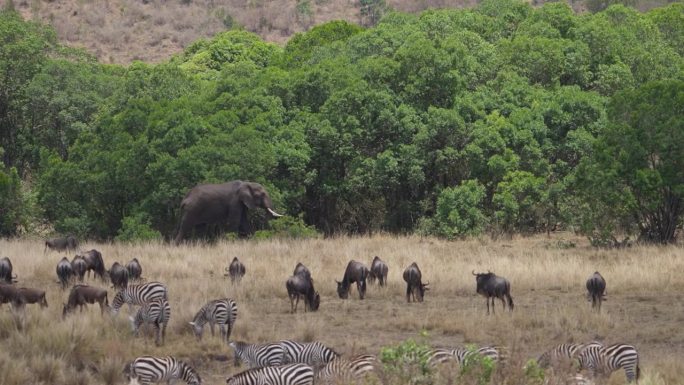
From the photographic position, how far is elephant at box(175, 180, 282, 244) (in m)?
33.8

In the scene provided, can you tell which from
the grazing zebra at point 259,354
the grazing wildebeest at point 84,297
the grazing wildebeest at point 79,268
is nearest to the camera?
the grazing zebra at point 259,354

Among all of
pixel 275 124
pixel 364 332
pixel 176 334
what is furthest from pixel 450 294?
pixel 275 124

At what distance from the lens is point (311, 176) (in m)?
37.2

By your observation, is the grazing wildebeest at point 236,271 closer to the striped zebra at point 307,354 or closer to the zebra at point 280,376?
the striped zebra at point 307,354

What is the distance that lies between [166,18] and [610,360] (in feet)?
270

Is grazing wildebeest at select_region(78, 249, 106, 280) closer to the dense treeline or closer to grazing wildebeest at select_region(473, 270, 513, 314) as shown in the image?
the dense treeline

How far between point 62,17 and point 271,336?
75.7 m

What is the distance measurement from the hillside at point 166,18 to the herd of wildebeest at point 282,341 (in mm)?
63002

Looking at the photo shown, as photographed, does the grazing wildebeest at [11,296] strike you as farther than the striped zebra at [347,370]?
Yes

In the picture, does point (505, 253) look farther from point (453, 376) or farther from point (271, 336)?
point (453, 376)

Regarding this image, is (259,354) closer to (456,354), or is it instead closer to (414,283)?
(456,354)

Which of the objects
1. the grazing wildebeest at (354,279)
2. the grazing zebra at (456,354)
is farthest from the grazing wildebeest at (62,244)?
the grazing zebra at (456,354)

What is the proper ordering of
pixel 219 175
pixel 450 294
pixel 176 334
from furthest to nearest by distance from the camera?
pixel 219 175, pixel 450 294, pixel 176 334

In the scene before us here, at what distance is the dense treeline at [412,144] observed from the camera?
33188mm
